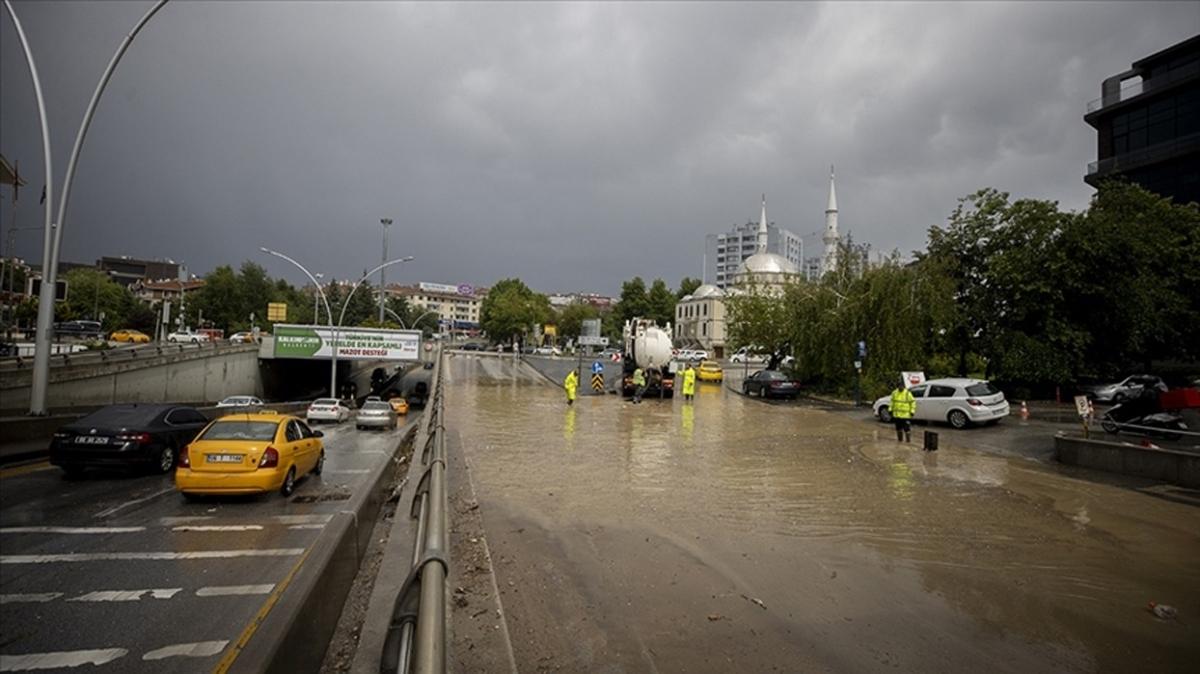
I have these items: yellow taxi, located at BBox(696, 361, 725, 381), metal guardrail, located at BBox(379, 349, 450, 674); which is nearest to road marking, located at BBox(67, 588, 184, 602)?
metal guardrail, located at BBox(379, 349, 450, 674)

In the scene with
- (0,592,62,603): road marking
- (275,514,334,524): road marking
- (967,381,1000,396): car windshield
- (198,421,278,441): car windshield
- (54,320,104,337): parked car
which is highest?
(54,320,104,337): parked car

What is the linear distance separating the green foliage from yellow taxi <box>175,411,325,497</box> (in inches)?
4005

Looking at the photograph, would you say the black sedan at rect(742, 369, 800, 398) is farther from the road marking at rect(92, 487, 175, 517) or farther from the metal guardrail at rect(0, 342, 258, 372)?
the metal guardrail at rect(0, 342, 258, 372)

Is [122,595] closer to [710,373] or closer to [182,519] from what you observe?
[182,519]

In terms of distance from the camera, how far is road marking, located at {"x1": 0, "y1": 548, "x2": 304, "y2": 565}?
22.5 ft

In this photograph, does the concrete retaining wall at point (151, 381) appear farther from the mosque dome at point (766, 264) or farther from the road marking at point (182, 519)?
the mosque dome at point (766, 264)

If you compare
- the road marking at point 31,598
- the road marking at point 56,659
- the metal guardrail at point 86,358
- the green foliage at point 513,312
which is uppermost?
the green foliage at point 513,312

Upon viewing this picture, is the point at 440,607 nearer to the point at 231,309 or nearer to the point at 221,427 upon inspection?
the point at 221,427

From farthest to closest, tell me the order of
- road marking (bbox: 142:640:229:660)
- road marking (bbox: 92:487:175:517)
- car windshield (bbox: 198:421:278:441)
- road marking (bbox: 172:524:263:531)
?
1. car windshield (bbox: 198:421:278:441)
2. road marking (bbox: 92:487:175:517)
3. road marking (bbox: 172:524:263:531)
4. road marking (bbox: 142:640:229:660)

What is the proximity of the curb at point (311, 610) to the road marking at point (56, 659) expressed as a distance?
37.7 inches

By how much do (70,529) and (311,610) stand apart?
6.37 m

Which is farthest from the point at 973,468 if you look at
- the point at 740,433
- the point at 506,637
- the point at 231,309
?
the point at 231,309

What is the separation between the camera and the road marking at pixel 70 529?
7.98m

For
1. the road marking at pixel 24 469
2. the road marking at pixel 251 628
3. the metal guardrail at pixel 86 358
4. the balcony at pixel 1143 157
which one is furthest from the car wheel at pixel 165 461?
the balcony at pixel 1143 157
